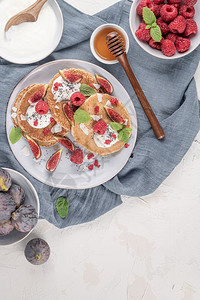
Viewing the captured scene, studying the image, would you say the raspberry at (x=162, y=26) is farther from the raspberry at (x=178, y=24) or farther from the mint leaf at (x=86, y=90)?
the mint leaf at (x=86, y=90)

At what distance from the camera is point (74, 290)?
93.9 inches

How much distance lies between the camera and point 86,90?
2084 millimetres

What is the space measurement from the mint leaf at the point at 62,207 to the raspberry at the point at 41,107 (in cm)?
65

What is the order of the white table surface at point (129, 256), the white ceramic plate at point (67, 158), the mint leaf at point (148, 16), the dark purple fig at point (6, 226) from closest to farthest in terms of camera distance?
the mint leaf at point (148, 16), the dark purple fig at point (6, 226), the white ceramic plate at point (67, 158), the white table surface at point (129, 256)

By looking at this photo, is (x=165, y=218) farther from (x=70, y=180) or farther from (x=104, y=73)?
(x=104, y=73)

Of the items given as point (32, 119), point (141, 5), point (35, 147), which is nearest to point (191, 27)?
point (141, 5)

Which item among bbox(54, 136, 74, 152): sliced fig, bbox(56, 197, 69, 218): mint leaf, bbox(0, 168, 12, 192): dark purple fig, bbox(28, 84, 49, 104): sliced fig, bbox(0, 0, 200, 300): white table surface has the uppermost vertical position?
bbox(28, 84, 49, 104): sliced fig

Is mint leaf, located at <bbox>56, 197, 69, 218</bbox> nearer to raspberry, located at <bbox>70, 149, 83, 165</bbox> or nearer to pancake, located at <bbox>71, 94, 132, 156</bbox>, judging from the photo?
raspberry, located at <bbox>70, 149, 83, 165</bbox>

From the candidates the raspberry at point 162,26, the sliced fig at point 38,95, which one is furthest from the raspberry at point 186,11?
the sliced fig at point 38,95

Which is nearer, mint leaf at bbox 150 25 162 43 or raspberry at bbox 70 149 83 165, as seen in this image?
mint leaf at bbox 150 25 162 43

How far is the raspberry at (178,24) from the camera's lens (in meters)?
1.92

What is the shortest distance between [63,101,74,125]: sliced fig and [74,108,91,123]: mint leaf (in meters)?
0.06

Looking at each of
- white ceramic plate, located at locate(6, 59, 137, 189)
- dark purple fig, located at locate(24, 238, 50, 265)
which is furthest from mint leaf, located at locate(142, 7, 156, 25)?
dark purple fig, located at locate(24, 238, 50, 265)

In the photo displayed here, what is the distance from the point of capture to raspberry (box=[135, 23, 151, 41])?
1.97 m
